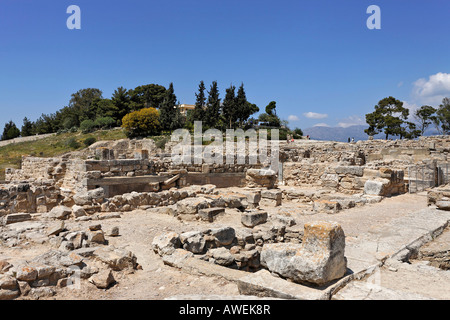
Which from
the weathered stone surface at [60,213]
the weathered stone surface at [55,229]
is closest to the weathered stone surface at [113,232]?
the weathered stone surface at [55,229]

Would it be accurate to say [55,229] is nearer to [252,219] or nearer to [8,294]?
[8,294]

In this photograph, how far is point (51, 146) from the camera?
43.0 m

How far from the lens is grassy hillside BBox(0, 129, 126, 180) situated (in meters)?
36.8

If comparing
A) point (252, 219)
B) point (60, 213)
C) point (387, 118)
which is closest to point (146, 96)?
point (387, 118)

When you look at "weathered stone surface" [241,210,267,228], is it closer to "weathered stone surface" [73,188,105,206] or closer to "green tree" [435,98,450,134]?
"weathered stone surface" [73,188,105,206]

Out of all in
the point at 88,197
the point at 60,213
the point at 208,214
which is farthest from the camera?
the point at 88,197

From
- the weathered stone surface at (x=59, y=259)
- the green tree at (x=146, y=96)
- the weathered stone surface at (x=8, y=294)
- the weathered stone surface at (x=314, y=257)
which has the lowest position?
the weathered stone surface at (x=8, y=294)

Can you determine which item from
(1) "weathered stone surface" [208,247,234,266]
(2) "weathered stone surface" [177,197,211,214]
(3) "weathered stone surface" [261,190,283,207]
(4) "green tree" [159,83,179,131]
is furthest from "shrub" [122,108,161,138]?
(1) "weathered stone surface" [208,247,234,266]

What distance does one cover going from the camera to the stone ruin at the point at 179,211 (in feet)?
11.2

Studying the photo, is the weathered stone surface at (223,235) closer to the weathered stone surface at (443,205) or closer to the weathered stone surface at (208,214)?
the weathered stone surface at (208,214)

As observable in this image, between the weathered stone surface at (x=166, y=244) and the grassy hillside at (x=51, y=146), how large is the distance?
33368 mm

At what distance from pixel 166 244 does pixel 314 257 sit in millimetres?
2472
